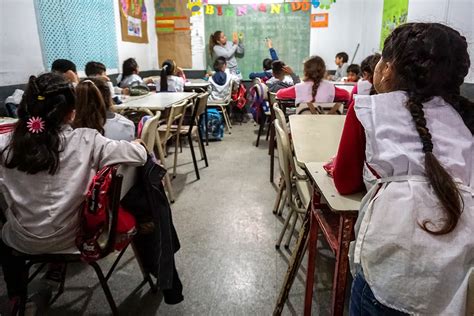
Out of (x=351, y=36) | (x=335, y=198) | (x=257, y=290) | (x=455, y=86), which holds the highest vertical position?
(x=351, y=36)

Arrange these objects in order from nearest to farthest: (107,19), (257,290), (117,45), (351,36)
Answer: (257,290) < (107,19) < (117,45) < (351,36)

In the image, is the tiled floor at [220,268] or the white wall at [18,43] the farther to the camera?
the white wall at [18,43]

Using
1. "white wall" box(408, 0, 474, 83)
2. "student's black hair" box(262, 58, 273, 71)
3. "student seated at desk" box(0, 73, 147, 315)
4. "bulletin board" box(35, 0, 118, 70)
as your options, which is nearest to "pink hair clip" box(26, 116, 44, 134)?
"student seated at desk" box(0, 73, 147, 315)

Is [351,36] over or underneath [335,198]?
over

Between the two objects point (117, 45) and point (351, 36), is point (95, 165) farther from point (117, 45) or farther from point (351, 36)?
point (351, 36)

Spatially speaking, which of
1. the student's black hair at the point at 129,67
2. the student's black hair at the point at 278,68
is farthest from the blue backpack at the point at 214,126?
the student's black hair at the point at 129,67

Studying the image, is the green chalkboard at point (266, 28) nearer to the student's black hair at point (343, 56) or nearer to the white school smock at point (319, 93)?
the student's black hair at point (343, 56)

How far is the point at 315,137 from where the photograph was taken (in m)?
1.78

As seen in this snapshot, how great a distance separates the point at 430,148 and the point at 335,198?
0.31m

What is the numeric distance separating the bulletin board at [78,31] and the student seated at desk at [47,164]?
2575 mm

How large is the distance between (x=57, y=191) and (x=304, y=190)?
1053 millimetres

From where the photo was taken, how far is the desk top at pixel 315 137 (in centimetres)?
147

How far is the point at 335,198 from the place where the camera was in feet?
3.12

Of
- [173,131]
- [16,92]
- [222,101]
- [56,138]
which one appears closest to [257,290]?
[56,138]
